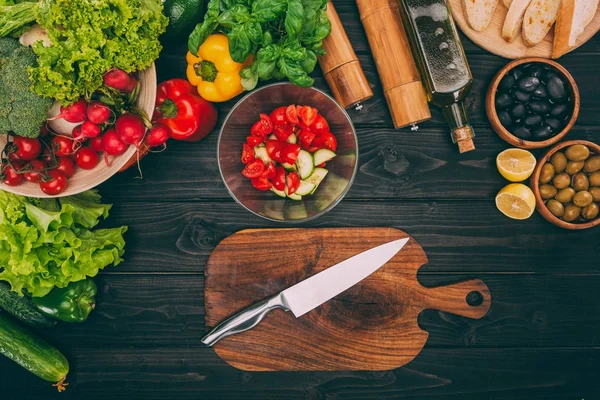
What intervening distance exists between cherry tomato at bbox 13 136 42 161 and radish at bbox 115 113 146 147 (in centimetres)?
20

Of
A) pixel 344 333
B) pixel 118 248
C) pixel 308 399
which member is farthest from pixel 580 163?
pixel 118 248

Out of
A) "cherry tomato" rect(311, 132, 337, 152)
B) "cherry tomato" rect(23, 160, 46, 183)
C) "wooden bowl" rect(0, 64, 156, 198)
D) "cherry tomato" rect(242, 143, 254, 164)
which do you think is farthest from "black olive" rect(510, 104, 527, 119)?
"cherry tomato" rect(23, 160, 46, 183)

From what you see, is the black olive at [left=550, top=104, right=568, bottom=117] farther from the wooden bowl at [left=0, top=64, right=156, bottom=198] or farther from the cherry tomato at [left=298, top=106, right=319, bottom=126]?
the wooden bowl at [left=0, top=64, right=156, bottom=198]

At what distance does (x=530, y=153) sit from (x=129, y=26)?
3.55 ft

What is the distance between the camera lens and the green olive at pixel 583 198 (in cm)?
134

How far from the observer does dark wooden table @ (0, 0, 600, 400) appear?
A: 144 centimetres

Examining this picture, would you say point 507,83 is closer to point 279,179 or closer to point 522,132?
point 522,132

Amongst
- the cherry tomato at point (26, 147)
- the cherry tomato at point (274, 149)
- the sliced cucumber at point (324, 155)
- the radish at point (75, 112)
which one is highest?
the radish at point (75, 112)

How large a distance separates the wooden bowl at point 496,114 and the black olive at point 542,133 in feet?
0.05

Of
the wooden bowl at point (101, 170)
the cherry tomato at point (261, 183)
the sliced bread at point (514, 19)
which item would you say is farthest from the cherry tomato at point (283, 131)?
the sliced bread at point (514, 19)

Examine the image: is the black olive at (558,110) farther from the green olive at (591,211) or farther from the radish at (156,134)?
the radish at (156,134)

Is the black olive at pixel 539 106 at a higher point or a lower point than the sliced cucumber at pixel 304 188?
lower

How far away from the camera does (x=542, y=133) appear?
133 cm

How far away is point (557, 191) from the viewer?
1377 mm
